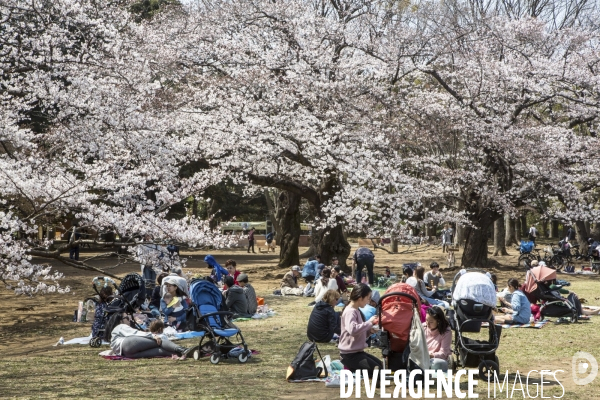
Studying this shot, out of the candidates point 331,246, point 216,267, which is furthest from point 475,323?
point 331,246

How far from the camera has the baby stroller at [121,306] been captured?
32.5ft

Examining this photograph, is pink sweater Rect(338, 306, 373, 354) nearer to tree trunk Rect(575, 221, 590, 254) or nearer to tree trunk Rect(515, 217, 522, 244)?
tree trunk Rect(575, 221, 590, 254)

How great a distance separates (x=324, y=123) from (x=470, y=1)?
10.9 m

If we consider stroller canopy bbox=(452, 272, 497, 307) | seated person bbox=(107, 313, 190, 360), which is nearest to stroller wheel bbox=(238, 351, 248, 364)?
seated person bbox=(107, 313, 190, 360)

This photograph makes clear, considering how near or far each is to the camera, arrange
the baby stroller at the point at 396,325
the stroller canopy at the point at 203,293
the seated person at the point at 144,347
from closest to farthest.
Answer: the baby stroller at the point at 396,325 → the seated person at the point at 144,347 → the stroller canopy at the point at 203,293

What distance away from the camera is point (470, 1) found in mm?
26578

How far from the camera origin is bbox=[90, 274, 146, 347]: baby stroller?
32.5 ft

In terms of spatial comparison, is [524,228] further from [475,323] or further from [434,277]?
[475,323]

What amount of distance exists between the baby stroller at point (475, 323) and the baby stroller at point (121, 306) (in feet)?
15.8

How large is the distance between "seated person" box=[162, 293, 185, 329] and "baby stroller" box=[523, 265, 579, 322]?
245 inches

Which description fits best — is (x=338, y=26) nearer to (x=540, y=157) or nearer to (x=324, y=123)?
(x=324, y=123)

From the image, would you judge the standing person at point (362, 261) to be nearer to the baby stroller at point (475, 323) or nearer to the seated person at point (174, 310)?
the seated person at point (174, 310)

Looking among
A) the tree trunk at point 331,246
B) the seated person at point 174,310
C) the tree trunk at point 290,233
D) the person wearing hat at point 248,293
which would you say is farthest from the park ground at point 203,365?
the tree trunk at point 290,233

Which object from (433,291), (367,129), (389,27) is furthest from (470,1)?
(433,291)
